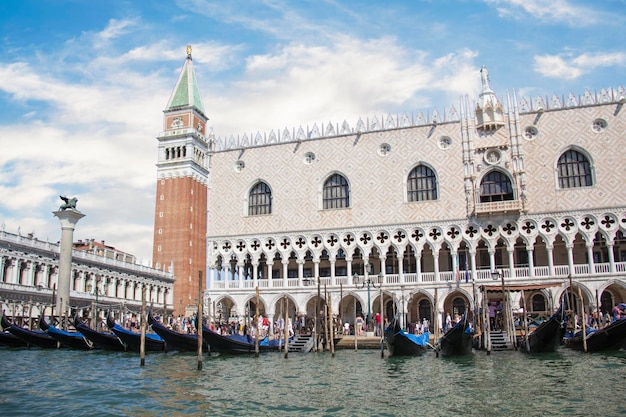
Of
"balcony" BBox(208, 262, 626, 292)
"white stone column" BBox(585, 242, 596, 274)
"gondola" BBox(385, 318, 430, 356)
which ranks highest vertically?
"white stone column" BBox(585, 242, 596, 274)

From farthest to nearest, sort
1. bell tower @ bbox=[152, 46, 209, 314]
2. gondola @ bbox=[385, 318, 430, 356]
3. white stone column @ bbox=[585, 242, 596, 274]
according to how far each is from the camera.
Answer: bell tower @ bbox=[152, 46, 209, 314], white stone column @ bbox=[585, 242, 596, 274], gondola @ bbox=[385, 318, 430, 356]

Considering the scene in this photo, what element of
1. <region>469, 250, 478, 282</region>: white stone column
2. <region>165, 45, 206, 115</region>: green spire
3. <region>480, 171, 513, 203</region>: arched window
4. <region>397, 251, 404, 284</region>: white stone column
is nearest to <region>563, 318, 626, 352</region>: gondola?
<region>469, 250, 478, 282</region>: white stone column

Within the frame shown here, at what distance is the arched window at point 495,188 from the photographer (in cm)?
2366

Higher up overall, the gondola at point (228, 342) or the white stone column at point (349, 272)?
the white stone column at point (349, 272)

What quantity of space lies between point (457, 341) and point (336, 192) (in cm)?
1190

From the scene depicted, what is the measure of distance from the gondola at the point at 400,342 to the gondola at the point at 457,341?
2.25ft

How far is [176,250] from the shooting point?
132ft

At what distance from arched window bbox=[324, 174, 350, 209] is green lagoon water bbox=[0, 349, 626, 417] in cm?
1145

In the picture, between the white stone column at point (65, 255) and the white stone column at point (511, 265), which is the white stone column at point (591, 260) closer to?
the white stone column at point (511, 265)

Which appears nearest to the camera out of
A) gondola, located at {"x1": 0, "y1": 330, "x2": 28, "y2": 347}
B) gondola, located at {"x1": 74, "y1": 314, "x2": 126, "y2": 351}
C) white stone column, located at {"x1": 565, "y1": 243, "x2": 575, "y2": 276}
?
gondola, located at {"x1": 74, "y1": 314, "x2": 126, "y2": 351}

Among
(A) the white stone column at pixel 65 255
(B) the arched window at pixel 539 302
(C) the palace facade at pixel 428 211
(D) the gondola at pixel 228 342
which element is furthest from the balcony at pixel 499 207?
(A) the white stone column at pixel 65 255

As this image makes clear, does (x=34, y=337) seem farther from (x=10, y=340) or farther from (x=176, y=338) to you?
(x=176, y=338)

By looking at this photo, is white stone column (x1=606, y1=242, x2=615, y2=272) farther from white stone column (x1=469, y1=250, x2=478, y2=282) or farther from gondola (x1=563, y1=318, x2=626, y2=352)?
gondola (x1=563, y1=318, x2=626, y2=352)

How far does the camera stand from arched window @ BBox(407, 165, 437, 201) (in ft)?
80.4
